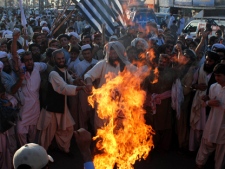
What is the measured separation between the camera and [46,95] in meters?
5.75

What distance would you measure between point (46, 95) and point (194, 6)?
1120 inches

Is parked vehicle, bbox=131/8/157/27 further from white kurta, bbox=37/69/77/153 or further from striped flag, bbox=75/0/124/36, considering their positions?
white kurta, bbox=37/69/77/153

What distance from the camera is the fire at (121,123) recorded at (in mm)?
4445

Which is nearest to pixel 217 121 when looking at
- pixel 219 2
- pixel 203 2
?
pixel 219 2

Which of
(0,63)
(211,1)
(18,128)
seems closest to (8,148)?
(18,128)

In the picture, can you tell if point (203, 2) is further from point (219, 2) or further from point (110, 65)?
point (110, 65)

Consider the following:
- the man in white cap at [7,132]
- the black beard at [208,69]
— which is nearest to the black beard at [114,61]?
the black beard at [208,69]

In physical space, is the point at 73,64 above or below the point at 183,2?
below

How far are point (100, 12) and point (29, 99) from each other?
4020 mm

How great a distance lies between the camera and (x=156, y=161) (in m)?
5.88

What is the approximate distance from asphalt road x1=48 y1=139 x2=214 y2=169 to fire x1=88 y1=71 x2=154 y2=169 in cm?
37

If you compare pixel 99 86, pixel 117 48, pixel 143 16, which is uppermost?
pixel 143 16

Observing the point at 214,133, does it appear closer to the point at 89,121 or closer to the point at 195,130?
the point at 195,130

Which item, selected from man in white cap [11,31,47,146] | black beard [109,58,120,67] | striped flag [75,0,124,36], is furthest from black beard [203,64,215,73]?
striped flag [75,0,124,36]
